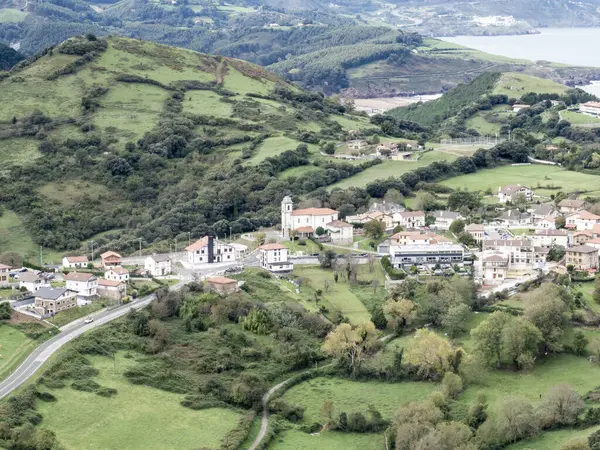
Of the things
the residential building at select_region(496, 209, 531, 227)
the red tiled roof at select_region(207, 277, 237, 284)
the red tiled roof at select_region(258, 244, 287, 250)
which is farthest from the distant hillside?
the red tiled roof at select_region(207, 277, 237, 284)

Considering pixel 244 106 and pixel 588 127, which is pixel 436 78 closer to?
pixel 588 127

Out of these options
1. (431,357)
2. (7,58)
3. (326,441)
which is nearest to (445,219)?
(431,357)

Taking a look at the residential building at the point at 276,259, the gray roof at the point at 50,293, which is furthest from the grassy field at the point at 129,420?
the residential building at the point at 276,259

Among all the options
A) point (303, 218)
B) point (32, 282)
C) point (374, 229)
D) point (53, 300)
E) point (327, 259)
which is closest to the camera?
point (53, 300)

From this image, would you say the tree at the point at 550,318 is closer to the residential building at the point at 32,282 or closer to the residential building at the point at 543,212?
the residential building at the point at 543,212

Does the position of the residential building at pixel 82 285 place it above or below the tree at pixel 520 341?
above

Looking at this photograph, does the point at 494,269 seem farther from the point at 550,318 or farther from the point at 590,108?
the point at 590,108

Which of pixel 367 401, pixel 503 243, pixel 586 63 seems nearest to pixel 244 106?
pixel 503 243
